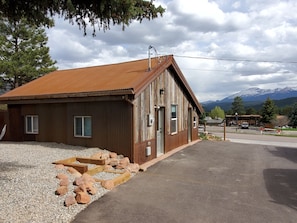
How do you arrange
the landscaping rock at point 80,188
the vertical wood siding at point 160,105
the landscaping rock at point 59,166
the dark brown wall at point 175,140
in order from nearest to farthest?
the landscaping rock at point 80,188 → the landscaping rock at point 59,166 → the vertical wood siding at point 160,105 → the dark brown wall at point 175,140

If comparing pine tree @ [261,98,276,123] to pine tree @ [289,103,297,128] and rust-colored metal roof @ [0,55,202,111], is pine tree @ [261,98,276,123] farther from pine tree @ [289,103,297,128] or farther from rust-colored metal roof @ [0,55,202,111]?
rust-colored metal roof @ [0,55,202,111]

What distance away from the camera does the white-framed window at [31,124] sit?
13.6 meters

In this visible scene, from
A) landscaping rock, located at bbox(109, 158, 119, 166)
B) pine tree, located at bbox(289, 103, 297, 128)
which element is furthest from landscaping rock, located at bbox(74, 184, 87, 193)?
pine tree, located at bbox(289, 103, 297, 128)

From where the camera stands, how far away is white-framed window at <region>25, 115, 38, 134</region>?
1360 centimetres

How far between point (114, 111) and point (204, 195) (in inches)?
194

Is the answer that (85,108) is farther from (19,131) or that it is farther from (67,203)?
(67,203)

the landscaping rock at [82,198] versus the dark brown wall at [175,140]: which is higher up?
A: the dark brown wall at [175,140]

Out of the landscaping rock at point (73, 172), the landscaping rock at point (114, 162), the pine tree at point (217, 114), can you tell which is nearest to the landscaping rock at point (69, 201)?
the landscaping rock at point (73, 172)

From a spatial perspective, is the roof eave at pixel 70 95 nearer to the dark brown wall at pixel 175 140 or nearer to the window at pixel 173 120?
the dark brown wall at pixel 175 140

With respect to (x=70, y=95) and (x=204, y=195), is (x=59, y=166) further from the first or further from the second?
(x=204, y=195)

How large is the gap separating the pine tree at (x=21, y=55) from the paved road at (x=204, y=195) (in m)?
19.3

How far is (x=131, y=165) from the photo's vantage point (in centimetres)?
914

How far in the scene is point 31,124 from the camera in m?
13.8

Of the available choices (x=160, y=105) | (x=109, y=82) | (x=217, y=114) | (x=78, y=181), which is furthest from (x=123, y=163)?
(x=217, y=114)
